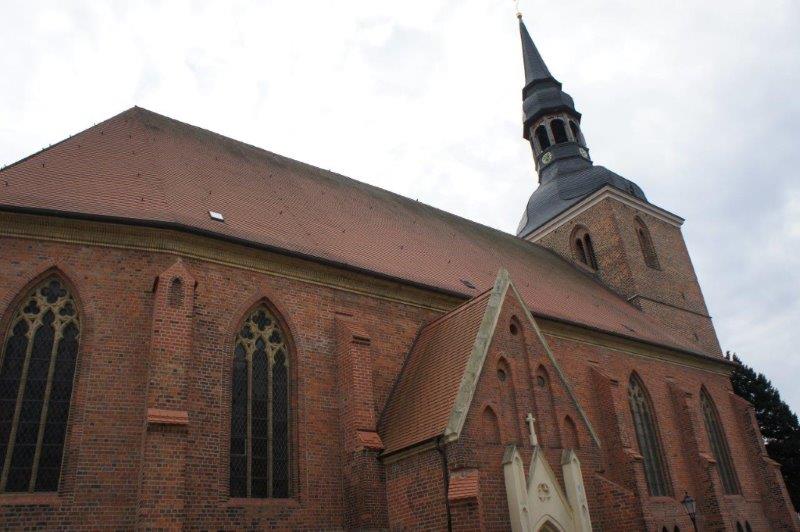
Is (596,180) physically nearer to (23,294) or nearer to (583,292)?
(583,292)

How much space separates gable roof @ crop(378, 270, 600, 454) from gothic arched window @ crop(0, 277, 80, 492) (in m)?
5.39

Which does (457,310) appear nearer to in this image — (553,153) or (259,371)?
(259,371)

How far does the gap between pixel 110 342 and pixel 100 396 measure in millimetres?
927

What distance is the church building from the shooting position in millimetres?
10266

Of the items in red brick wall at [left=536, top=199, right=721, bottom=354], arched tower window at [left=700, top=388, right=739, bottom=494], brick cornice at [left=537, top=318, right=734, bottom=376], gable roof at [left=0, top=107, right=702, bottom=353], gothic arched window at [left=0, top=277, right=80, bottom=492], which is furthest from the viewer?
red brick wall at [left=536, top=199, right=721, bottom=354]

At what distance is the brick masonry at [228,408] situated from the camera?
1000cm

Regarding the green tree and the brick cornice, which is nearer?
the brick cornice

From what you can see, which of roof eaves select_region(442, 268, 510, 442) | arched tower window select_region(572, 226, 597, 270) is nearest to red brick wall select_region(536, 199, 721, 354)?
arched tower window select_region(572, 226, 597, 270)

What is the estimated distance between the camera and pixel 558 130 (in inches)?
1216

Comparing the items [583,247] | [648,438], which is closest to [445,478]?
[648,438]

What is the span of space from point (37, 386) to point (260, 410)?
3.64 meters

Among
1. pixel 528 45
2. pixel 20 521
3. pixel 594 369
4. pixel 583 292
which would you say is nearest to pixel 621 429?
pixel 594 369

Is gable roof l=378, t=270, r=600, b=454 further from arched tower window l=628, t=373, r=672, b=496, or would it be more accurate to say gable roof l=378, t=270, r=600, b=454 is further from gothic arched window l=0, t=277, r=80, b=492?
arched tower window l=628, t=373, r=672, b=496

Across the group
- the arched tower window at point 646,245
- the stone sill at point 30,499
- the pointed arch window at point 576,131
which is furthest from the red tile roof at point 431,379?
the pointed arch window at point 576,131
